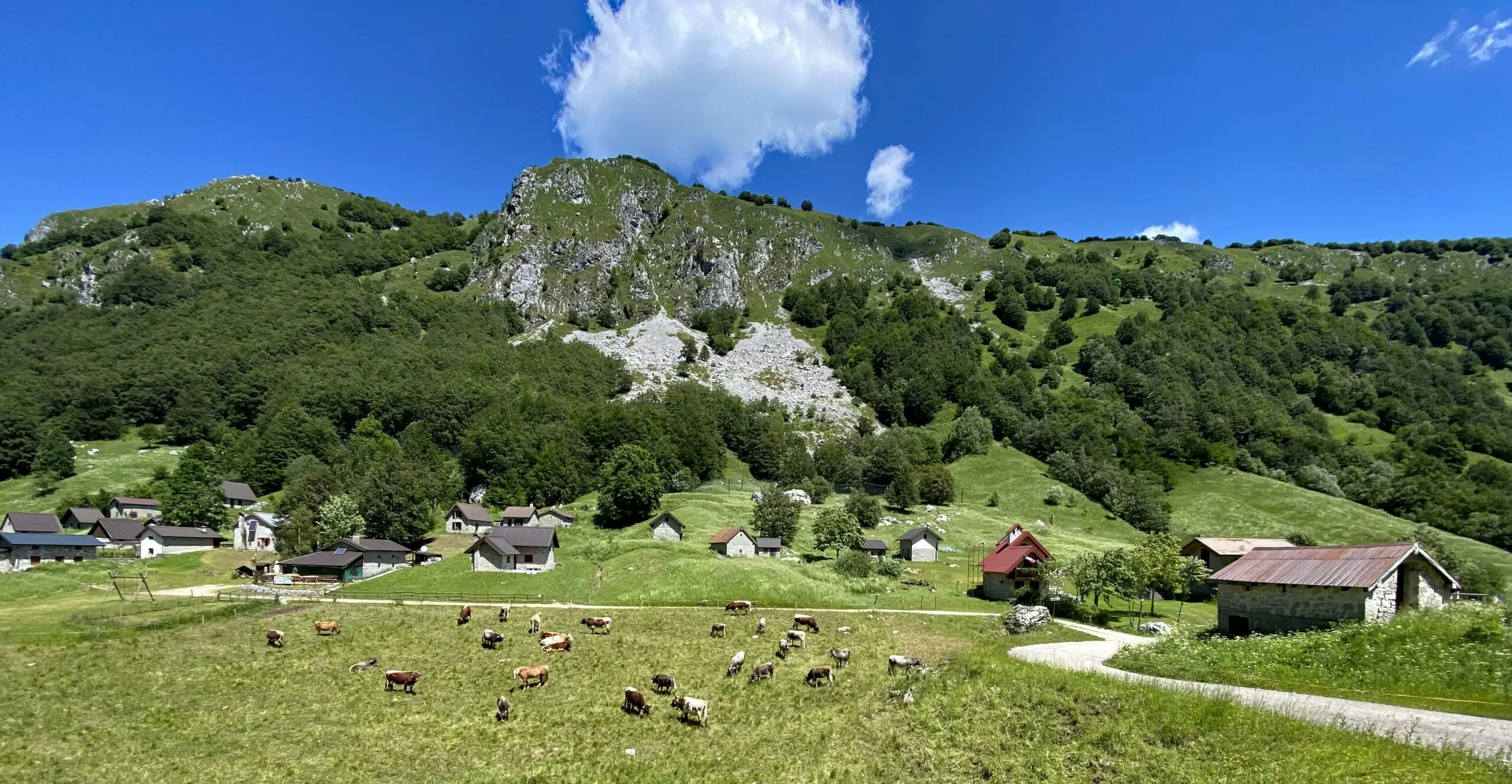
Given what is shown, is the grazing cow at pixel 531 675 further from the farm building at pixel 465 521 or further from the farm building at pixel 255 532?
the farm building at pixel 255 532

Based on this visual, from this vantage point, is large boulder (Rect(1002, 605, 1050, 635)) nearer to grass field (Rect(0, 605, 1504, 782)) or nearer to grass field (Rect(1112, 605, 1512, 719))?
grass field (Rect(0, 605, 1504, 782))

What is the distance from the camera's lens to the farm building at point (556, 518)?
293 ft

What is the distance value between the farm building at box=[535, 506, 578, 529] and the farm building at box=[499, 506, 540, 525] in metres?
0.74

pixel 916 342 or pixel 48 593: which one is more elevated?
pixel 916 342

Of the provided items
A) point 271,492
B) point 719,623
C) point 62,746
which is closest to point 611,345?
point 271,492

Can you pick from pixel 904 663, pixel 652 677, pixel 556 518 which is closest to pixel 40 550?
pixel 556 518

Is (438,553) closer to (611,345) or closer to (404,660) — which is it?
(404,660)

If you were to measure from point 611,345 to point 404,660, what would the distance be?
495 feet

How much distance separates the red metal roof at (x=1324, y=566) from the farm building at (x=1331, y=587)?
1.3 inches

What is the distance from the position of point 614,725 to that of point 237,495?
111160 millimetres

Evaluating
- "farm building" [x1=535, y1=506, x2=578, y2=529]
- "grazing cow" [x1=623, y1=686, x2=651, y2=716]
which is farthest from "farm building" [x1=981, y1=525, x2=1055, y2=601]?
"farm building" [x1=535, y1=506, x2=578, y2=529]

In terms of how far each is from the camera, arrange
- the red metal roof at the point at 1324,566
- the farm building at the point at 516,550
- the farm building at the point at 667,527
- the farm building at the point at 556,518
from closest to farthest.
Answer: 1. the red metal roof at the point at 1324,566
2. the farm building at the point at 516,550
3. the farm building at the point at 667,527
4. the farm building at the point at 556,518

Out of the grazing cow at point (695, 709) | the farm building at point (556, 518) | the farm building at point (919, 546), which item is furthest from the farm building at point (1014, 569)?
the farm building at point (556, 518)

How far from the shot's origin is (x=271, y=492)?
366 ft
